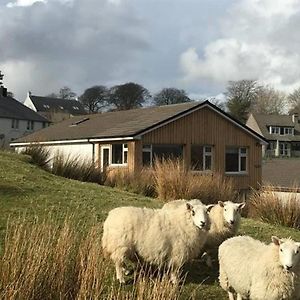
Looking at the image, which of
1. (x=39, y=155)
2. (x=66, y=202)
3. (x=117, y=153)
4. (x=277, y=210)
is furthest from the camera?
(x=117, y=153)

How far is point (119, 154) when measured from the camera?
30.5 m

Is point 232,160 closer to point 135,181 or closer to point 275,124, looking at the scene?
point 135,181

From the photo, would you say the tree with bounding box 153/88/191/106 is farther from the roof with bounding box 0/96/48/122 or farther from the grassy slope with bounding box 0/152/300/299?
the grassy slope with bounding box 0/152/300/299

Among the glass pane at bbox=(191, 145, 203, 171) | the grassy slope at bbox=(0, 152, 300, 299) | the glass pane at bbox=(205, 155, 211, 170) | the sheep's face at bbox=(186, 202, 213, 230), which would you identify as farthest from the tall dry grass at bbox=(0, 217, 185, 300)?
the glass pane at bbox=(205, 155, 211, 170)

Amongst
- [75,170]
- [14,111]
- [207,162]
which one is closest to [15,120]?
[14,111]

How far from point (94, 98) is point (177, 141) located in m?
72.3

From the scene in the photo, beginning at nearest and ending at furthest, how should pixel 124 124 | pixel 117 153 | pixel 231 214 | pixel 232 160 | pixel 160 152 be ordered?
pixel 231 214 → pixel 160 152 → pixel 117 153 → pixel 124 124 → pixel 232 160

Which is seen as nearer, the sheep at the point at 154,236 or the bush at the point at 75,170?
the sheep at the point at 154,236

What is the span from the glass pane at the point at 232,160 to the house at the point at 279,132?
43.6m

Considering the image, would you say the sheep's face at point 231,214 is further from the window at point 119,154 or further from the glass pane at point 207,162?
the glass pane at point 207,162

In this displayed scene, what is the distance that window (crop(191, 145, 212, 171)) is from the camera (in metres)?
31.8

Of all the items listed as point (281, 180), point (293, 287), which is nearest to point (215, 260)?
point (293, 287)

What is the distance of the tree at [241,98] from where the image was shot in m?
87.6

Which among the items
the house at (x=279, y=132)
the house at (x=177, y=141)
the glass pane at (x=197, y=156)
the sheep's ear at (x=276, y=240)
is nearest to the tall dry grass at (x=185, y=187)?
the house at (x=177, y=141)
